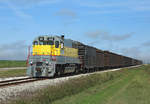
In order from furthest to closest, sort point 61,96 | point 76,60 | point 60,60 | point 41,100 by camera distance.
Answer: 1. point 76,60
2. point 60,60
3. point 61,96
4. point 41,100

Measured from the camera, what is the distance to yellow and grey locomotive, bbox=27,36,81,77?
19.2m

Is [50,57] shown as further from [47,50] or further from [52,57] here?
[47,50]

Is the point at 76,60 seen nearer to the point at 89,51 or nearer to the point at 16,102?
the point at 89,51

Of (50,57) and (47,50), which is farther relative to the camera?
(47,50)

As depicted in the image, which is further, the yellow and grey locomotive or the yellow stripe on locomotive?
the yellow stripe on locomotive

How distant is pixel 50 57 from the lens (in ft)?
64.7

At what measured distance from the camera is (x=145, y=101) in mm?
9398

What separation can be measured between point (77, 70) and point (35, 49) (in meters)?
7.35

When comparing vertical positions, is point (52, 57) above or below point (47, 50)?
below

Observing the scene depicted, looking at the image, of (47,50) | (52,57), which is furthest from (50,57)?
(47,50)

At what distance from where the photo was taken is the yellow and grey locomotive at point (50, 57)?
1923 centimetres

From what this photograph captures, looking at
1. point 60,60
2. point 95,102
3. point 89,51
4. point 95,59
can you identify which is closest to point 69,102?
point 95,102

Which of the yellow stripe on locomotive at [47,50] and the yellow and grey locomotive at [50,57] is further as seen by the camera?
the yellow stripe on locomotive at [47,50]

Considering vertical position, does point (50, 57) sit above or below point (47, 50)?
below
